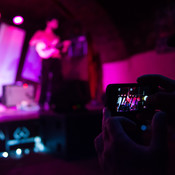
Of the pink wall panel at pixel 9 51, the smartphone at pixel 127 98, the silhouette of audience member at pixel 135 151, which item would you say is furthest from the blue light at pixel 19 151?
the silhouette of audience member at pixel 135 151

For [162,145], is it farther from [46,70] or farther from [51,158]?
[46,70]

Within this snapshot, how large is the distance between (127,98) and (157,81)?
12 centimetres

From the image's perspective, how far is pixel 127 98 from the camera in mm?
697

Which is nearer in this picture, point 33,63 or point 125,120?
point 125,120

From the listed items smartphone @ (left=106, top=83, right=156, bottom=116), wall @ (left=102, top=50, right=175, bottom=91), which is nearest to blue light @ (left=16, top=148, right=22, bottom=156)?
wall @ (left=102, top=50, right=175, bottom=91)

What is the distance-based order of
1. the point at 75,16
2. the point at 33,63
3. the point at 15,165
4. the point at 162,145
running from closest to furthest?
the point at 162,145
the point at 15,165
the point at 75,16
the point at 33,63

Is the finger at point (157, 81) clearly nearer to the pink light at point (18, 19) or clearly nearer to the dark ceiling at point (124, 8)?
the pink light at point (18, 19)

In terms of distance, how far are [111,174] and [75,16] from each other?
3.78 metres

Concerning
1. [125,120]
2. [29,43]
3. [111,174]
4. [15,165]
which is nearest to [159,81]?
[125,120]

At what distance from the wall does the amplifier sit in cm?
123

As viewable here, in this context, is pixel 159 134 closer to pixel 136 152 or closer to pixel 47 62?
pixel 136 152

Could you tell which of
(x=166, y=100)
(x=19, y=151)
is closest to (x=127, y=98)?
(x=166, y=100)

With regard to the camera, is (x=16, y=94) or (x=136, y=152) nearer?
(x=136, y=152)

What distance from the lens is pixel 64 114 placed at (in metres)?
2.32
